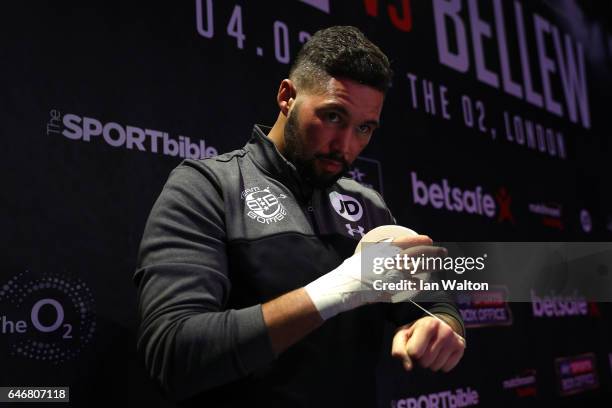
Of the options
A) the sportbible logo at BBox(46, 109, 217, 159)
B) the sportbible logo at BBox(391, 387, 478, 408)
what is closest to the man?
the sportbible logo at BBox(46, 109, 217, 159)

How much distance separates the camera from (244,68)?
209 cm

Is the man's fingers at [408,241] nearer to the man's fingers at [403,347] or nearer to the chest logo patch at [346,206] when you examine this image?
the man's fingers at [403,347]

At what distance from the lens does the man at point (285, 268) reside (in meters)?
1.03

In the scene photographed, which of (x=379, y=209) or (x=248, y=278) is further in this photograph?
(x=379, y=209)

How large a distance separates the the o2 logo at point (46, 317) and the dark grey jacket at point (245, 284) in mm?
472

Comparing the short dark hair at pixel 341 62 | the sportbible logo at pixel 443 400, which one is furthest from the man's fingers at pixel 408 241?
the sportbible logo at pixel 443 400

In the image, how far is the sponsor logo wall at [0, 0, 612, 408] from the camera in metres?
1.51

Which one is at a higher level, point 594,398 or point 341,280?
point 341,280

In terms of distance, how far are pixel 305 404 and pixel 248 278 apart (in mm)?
314

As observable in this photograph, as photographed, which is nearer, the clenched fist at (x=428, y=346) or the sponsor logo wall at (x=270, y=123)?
the clenched fist at (x=428, y=346)

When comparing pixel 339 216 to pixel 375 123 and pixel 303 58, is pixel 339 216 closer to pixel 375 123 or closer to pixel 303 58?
pixel 375 123

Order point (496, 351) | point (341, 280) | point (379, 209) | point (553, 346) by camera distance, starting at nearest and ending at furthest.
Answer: point (341, 280)
point (379, 209)
point (496, 351)
point (553, 346)

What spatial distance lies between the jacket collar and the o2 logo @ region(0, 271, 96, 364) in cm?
67

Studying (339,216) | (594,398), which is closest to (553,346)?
(594,398)
